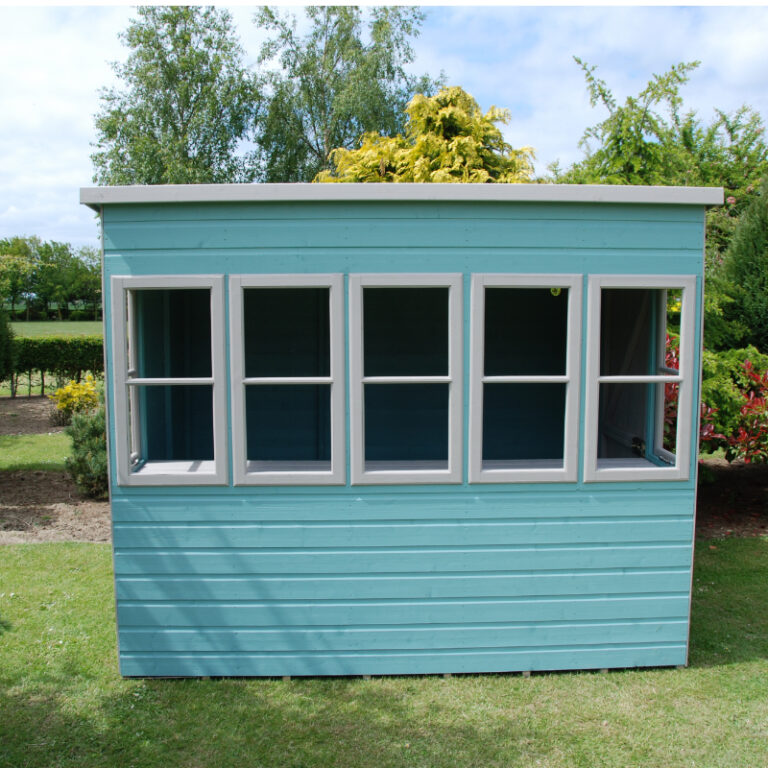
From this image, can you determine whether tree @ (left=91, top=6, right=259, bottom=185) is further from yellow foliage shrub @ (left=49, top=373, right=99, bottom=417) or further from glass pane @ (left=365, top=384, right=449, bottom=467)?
glass pane @ (left=365, top=384, right=449, bottom=467)

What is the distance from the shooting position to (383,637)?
4.03 m

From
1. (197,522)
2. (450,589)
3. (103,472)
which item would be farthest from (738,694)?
(103,472)

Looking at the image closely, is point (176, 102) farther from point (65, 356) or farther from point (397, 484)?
point (397, 484)

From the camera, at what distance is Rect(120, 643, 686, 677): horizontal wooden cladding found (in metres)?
4.02

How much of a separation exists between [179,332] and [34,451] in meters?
7.01

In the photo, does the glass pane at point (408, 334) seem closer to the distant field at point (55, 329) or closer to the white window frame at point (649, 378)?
the white window frame at point (649, 378)

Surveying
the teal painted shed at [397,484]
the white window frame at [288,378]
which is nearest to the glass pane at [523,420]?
the teal painted shed at [397,484]

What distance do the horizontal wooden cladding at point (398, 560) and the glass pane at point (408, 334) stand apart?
6.22 feet

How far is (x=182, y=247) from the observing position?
3.80m

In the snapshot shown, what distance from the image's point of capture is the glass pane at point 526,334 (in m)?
5.60

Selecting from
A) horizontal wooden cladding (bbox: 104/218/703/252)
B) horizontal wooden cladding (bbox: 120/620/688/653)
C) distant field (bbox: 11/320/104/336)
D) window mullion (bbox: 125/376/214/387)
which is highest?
horizontal wooden cladding (bbox: 104/218/703/252)

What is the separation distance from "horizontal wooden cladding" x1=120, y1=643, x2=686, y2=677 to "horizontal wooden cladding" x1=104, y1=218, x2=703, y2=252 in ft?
7.64

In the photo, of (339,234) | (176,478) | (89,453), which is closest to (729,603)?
(339,234)

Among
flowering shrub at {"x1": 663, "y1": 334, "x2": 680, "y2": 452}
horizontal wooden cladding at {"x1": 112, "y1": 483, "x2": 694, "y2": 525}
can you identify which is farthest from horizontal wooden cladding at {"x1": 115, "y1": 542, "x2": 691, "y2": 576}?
flowering shrub at {"x1": 663, "y1": 334, "x2": 680, "y2": 452}
